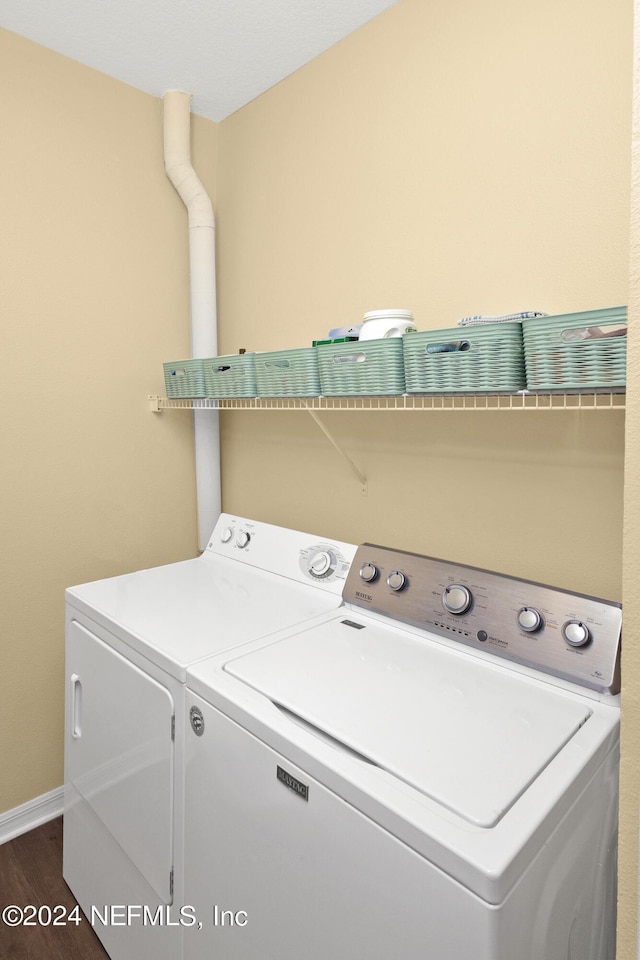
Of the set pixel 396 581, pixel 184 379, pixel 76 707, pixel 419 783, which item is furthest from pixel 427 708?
pixel 184 379

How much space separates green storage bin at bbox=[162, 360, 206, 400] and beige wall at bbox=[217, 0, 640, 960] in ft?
1.13

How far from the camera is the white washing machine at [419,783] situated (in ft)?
2.81

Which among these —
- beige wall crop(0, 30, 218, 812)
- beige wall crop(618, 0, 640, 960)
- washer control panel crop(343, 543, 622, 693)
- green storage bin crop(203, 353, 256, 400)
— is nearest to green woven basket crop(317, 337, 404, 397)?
green storage bin crop(203, 353, 256, 400)

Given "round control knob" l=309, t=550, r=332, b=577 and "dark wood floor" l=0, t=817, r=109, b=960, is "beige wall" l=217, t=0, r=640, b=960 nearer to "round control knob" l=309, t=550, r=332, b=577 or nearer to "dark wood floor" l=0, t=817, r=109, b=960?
"round control knob" l=309, t=550, r=332, b=577

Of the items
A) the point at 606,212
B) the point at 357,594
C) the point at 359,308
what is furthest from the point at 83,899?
the point at 606,212

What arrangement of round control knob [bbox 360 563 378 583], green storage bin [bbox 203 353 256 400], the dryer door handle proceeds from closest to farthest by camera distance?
Result: round control knob [bbox 360 563 378 583], the dryer door handle, green storage bin [bbox 203 353 256 400]

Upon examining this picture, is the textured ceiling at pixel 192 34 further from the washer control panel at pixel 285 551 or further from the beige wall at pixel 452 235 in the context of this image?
the washer control panel at pixel 285 551

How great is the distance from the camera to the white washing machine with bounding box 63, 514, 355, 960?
1.43 m

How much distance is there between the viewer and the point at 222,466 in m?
2.66

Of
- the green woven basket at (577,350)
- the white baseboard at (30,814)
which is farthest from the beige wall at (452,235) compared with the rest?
the white baseboard at (30,814)

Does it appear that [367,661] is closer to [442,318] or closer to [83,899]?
[442,318]

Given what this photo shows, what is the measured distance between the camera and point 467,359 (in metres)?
1.31

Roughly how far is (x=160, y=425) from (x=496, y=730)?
6.15 feet

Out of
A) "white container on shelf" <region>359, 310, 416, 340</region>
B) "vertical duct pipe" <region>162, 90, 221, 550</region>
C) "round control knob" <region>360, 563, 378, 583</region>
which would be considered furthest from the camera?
"vertical duct pipe" <region>162, 90, 221, 550</region>
